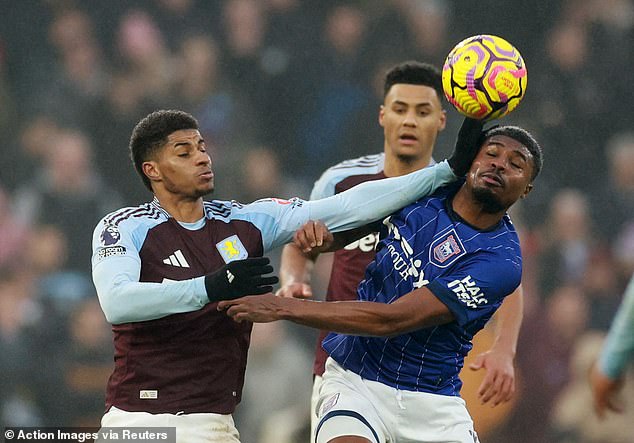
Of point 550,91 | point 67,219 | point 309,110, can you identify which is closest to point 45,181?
point 67,219

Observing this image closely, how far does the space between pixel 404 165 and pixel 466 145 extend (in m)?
1.33

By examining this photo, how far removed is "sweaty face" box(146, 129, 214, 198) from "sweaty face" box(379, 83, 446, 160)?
153 cm

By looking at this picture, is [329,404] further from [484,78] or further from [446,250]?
[484,78]

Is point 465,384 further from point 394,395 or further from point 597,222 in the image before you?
point 394,395

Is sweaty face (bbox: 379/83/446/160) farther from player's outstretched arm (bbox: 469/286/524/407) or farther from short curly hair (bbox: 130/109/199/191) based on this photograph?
short curly hair (bbox: 130/109/199/191)

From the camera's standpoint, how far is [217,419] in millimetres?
4586

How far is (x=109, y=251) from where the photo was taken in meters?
4.43

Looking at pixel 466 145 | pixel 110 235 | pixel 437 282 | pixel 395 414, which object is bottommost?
pixel 395 414

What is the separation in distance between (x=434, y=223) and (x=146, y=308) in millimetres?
1298

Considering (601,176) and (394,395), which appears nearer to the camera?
(394,395)

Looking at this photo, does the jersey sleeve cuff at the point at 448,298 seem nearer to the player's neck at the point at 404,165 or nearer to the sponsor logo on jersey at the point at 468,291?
the sponsor logo on jersey at the point at 468,291

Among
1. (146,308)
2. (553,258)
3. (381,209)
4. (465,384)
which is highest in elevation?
(381,209)

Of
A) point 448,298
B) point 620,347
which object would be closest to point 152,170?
point 448,298

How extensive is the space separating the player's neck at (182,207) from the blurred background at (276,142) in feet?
12.4
